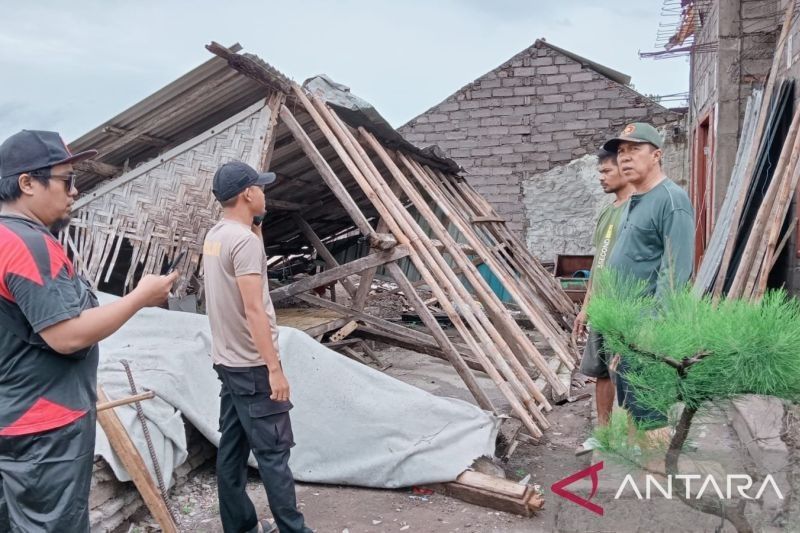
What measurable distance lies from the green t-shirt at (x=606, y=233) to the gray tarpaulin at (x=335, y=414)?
1117 mm

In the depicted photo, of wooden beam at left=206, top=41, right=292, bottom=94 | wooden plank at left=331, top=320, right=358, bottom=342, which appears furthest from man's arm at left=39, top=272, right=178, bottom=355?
wooden plank at left=331, top=320, right=358, bottom=342

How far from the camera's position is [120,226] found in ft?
15.2

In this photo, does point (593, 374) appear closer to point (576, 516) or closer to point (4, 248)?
point (576, 516)

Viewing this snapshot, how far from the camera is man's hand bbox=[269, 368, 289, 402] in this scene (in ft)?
8.62

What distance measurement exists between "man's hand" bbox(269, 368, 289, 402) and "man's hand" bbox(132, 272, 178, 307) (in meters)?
0.78

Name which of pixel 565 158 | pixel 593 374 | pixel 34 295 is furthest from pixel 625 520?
pixel 565 158

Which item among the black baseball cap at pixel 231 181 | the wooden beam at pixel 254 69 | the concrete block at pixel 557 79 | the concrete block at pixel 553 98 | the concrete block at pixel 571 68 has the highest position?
the concrete block at pixel 571 68

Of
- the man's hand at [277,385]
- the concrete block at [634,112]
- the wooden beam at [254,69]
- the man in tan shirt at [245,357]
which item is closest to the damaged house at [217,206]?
the wooden beam at [254,69]

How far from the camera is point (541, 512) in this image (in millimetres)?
3246

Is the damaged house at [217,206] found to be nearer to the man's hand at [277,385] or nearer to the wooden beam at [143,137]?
the wooden beam at [143,137]

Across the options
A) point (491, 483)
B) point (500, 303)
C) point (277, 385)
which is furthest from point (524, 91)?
point (277, 385)

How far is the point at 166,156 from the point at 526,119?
31.3ft

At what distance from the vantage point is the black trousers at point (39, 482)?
1781 mm

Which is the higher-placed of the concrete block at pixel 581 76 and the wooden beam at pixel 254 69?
the concrete block at pixel 581 76
